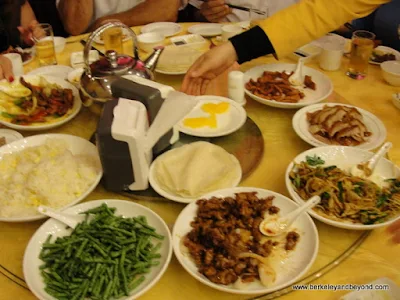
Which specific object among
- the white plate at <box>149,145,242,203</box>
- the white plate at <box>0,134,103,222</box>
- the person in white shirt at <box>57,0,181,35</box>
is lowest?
the person in white shirt at <box>57,0,181,35</box>

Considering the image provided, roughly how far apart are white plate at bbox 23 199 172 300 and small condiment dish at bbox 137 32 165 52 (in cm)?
135

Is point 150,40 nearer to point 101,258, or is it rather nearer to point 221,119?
point 221,119

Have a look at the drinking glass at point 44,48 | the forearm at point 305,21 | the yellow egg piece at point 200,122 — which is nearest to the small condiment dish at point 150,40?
the drinking glass at point 44,48

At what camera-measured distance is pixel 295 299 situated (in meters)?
A: 1.07

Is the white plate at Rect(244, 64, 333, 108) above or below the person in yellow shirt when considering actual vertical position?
below

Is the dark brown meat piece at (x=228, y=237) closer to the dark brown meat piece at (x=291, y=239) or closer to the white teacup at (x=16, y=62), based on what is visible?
the dark brown meat piece at (x=291, y=239)

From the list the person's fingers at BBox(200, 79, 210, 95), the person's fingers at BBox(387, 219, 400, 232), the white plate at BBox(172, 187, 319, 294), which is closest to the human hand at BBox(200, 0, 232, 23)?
the person's fingers at BBox(200, 79, 210, 95)

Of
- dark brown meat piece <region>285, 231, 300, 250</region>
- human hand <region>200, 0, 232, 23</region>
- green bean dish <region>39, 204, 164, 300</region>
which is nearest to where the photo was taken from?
green bean dish <region>39, 204, 164, 300</region>

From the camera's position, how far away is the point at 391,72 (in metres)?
2.01

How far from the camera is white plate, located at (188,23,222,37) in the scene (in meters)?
2.60

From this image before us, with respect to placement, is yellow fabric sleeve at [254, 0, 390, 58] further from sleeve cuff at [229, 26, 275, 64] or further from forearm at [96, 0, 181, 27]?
forearm at [96, 0, 181, 27]

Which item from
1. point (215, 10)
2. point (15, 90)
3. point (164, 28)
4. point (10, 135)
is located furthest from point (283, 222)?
point (215, 10)

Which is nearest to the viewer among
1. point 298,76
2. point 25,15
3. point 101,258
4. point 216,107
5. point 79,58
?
point 101,258

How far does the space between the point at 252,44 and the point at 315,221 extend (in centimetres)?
101
